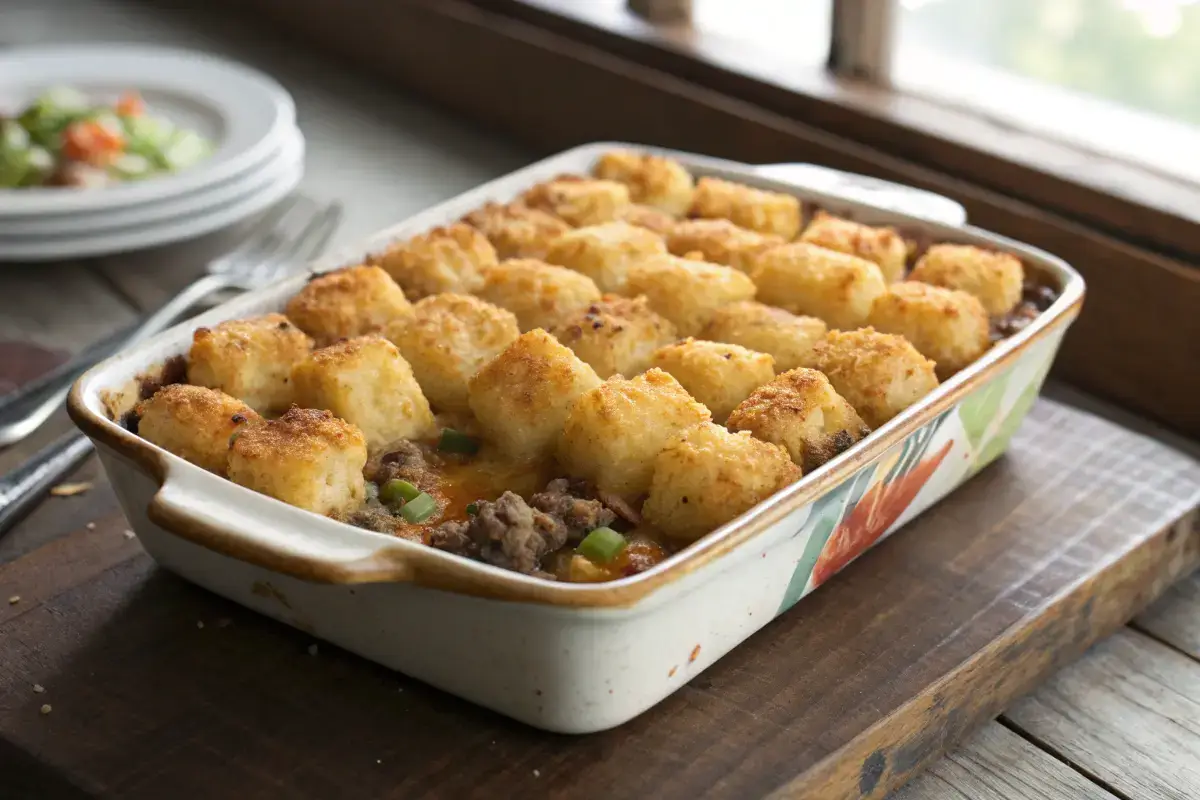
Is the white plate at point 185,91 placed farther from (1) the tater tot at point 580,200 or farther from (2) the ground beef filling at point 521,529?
(2) the ground beef filling at point 521,529

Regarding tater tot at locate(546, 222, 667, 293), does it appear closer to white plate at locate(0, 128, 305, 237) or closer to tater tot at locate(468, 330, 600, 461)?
tater tot at locate(468, 330, 600, 461)

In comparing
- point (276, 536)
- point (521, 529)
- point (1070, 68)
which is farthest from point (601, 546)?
point (1070, 68)

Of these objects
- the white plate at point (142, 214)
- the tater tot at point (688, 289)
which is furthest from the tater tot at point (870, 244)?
the white plate at point (142, 214)

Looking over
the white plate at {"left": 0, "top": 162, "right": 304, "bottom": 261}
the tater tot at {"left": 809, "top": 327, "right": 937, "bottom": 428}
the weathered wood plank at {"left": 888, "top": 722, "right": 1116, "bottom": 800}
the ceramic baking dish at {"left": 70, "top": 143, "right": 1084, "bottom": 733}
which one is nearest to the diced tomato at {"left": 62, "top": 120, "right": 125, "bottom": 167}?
the white plate at {"left": 0, "top": 162, "right": 304, "bottom": 261}

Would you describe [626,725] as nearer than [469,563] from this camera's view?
No

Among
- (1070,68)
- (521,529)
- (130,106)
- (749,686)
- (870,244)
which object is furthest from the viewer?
(1070,68)

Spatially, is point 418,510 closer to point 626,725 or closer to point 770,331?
point 626,725

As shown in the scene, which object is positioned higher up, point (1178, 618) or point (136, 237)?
point (1178, 618)

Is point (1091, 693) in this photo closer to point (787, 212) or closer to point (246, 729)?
point (787, 212)
